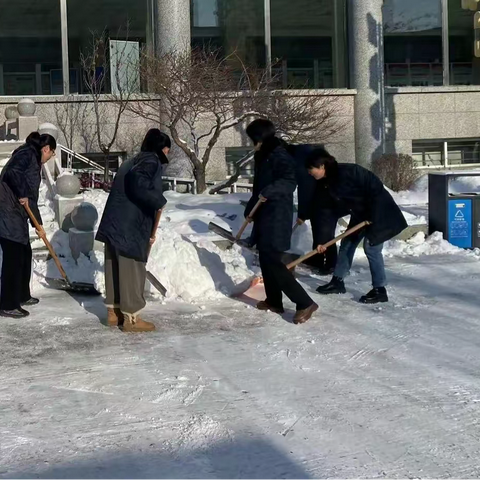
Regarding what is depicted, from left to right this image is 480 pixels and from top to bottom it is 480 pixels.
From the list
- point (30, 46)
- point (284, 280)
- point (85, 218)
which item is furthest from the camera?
point (30, 46)

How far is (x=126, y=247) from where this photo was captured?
23.0 ft

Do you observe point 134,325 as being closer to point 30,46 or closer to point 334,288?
point 334,288

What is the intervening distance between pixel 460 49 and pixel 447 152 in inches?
110

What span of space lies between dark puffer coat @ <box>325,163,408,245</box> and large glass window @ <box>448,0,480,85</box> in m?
15.4

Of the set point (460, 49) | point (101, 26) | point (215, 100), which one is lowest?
point (215, 100)

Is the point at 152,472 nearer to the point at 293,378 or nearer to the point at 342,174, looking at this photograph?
the point at 293,378

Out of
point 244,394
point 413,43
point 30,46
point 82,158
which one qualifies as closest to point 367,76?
point 413,43

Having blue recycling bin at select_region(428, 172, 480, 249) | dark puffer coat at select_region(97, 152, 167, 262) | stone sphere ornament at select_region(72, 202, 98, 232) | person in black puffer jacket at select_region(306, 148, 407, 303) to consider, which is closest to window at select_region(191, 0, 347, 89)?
blue recycling bin at select_region(428, 172, 480, 249)

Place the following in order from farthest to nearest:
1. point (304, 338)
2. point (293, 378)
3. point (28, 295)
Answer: point (28, 295) → point (304, 338) → point (293, 378)

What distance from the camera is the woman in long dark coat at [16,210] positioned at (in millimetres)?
7734

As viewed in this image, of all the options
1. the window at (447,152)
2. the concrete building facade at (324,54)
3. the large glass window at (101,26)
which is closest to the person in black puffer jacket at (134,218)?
the concrete building facade at (324,54)

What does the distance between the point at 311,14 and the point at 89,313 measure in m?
15.4

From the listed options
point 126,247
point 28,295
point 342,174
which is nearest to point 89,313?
point 28,295

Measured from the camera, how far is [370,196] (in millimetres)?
A: 7980
